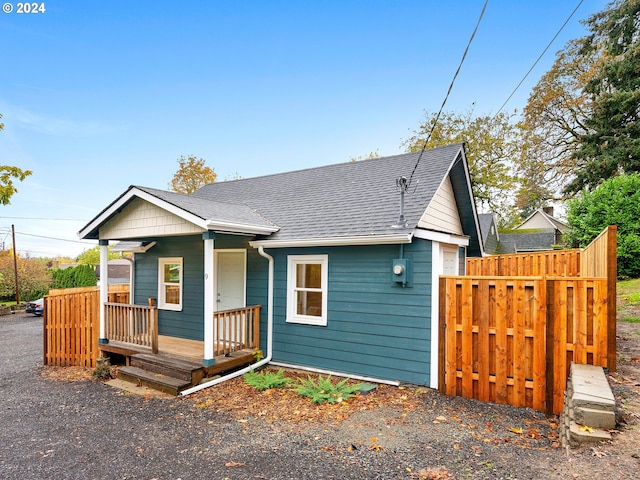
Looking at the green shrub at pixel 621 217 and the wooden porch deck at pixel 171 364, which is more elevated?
the green shrub at pixel 621 217

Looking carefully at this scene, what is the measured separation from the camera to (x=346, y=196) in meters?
7.79

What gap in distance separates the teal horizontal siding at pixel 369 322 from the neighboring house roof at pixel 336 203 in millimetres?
402

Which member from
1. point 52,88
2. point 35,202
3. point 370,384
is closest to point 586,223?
point 370,384

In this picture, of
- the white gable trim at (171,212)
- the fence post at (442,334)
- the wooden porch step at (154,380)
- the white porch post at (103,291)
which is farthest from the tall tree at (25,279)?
the fence post at (442,334)

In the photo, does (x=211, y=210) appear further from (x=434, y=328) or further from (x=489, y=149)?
(x=489, y=149)

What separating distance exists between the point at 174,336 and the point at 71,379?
8.08 ft

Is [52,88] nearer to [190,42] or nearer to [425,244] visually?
[190,42]

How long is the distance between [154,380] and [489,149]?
26028 mm

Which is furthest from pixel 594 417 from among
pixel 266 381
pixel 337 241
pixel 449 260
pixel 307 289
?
pixel 307 289

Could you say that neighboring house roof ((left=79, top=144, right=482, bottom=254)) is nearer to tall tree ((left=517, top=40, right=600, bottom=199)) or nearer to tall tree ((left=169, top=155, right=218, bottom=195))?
Answer: tall tree ((left=517, top=40, right=600, bottom=199))

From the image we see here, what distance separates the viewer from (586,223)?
1463 cm

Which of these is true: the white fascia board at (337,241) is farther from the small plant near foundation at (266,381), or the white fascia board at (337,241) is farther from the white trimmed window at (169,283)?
the white trimmed window at (169,283)

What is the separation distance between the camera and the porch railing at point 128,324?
24.1 feet

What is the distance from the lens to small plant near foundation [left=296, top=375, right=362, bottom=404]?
5.20 meters
